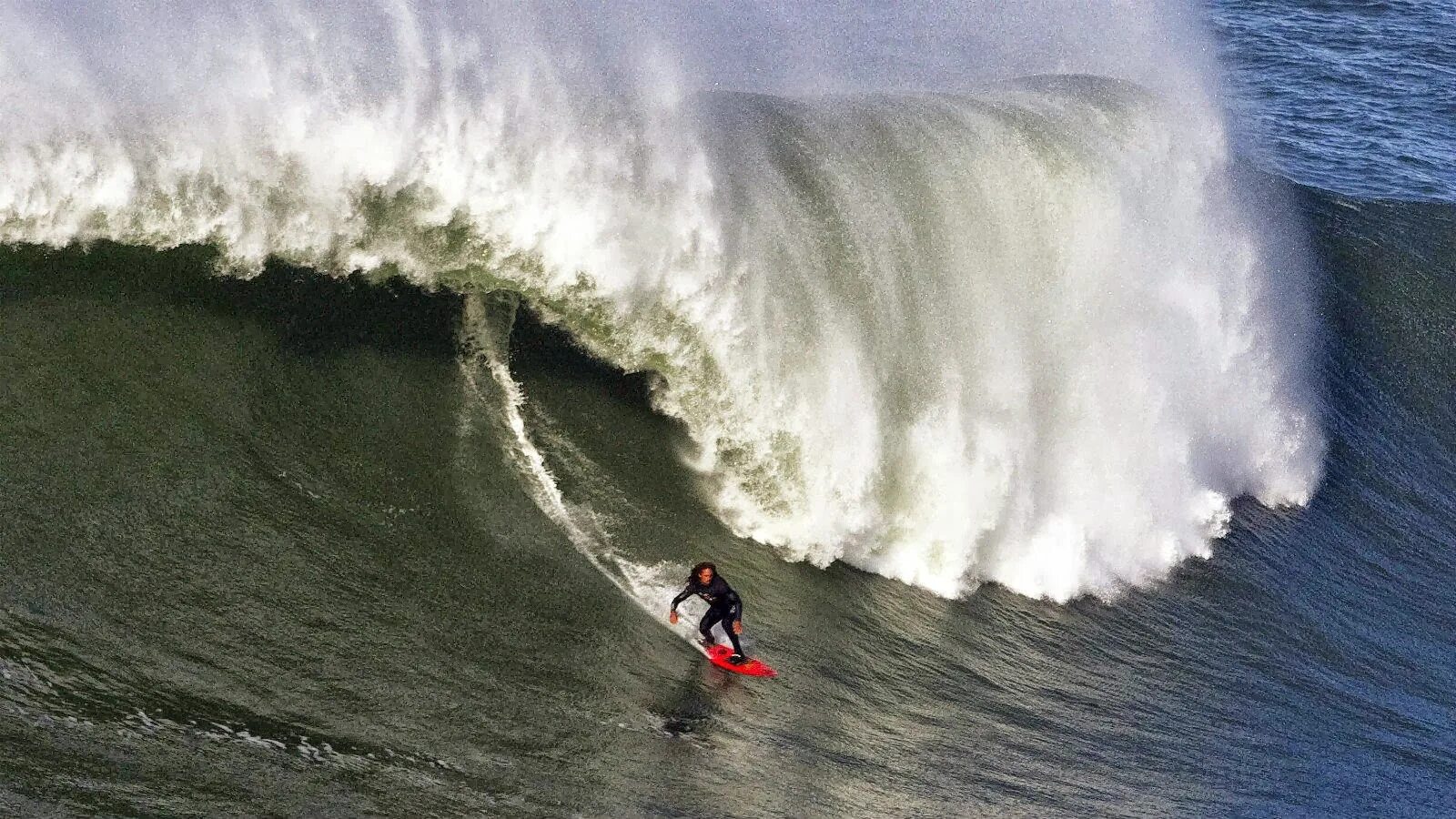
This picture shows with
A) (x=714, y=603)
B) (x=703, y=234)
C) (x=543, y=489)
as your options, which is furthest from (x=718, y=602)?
(x=703, y=234)

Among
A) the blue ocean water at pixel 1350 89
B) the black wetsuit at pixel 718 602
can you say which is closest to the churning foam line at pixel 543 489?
the black wetsuit at pixel 718 602

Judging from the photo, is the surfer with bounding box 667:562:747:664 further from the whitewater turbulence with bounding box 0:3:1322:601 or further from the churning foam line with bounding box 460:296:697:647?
the whitewater turbulence with bounding box 0:3:1322:601

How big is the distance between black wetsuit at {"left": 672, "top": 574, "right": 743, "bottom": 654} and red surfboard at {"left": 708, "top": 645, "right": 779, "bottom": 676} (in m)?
0.10

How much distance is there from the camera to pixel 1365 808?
11133 mm

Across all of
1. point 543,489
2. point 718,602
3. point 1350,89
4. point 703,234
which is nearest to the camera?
point 718,602

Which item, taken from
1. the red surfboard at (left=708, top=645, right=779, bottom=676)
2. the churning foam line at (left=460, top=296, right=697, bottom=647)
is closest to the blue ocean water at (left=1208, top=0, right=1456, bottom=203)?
the churning foam line at (left=460, top=296, right=697, bottom=647)

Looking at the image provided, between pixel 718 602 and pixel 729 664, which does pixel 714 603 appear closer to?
pixel 718 602

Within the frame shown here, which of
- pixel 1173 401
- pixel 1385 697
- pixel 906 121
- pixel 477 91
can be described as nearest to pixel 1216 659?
pixel 1385 697

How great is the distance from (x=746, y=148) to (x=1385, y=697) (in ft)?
25.6

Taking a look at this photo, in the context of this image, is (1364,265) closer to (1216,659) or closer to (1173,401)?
(1173,401)

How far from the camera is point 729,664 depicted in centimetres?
998

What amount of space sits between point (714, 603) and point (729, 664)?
0.45 meters

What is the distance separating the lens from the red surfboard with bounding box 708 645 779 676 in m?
9.98

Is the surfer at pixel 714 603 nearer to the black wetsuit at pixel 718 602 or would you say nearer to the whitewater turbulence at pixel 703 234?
the black wetsuit at pixel 718 602
